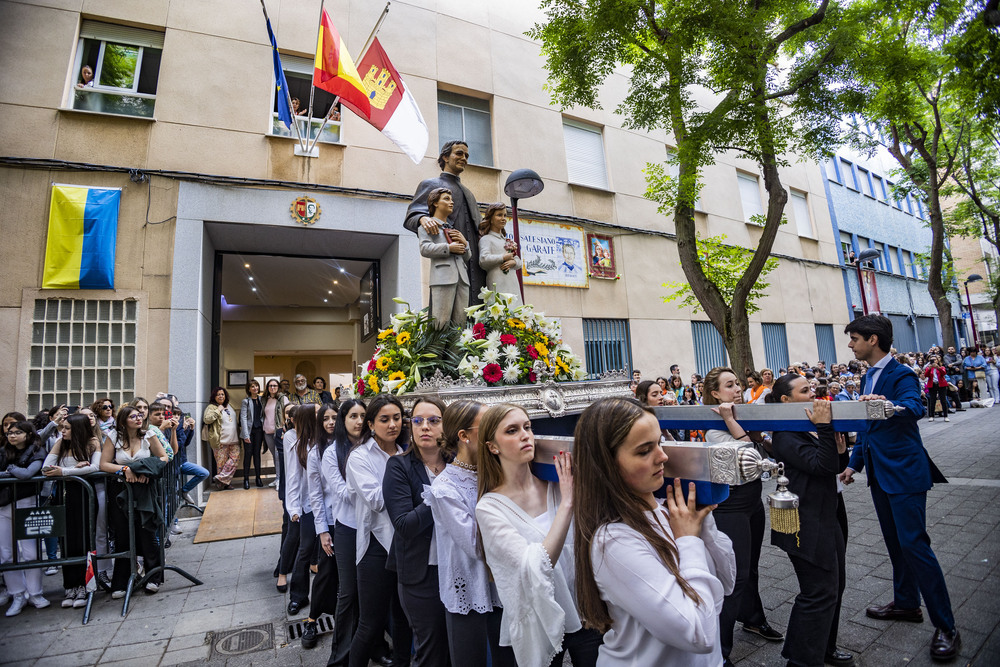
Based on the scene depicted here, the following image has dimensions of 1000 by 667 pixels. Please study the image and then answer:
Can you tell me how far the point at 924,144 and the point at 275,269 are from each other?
1803 cm

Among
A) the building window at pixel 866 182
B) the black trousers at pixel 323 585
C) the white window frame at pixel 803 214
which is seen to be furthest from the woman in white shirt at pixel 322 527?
the building window at pixel 866 182

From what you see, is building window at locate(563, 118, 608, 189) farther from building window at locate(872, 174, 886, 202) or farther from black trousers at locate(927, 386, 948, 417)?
building window at locate(872, 174, 886, 202)

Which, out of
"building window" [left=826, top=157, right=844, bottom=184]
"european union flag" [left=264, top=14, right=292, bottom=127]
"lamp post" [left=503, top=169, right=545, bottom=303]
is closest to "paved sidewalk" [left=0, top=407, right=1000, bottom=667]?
"lamp post" [left=503, top=169, right=545, bottom=303]

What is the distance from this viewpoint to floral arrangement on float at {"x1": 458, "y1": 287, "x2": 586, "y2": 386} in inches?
157

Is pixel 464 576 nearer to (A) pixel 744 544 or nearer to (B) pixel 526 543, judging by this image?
(B) pixel 526 543

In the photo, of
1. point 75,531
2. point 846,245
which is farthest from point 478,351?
point 846,245

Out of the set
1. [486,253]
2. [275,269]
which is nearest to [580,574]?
[486,253]

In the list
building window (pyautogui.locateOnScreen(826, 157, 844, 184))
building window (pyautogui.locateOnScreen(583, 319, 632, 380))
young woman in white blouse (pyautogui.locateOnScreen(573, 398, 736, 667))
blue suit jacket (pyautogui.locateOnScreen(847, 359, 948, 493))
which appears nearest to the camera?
young woman in white blouse (pyautogui.locateOnScreen(573, 398, 736, 667))

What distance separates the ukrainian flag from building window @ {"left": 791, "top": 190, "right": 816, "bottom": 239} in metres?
19.8

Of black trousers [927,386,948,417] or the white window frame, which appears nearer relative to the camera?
black trousers [927,386,948,417]

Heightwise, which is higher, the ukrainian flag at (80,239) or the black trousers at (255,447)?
the ukrainian flag at (80,239)

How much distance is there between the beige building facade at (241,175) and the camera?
8.23 m

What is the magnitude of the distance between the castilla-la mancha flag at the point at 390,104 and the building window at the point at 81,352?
5.21m

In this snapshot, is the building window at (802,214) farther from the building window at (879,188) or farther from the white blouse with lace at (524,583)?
the white blouse with lace at (524,583)
